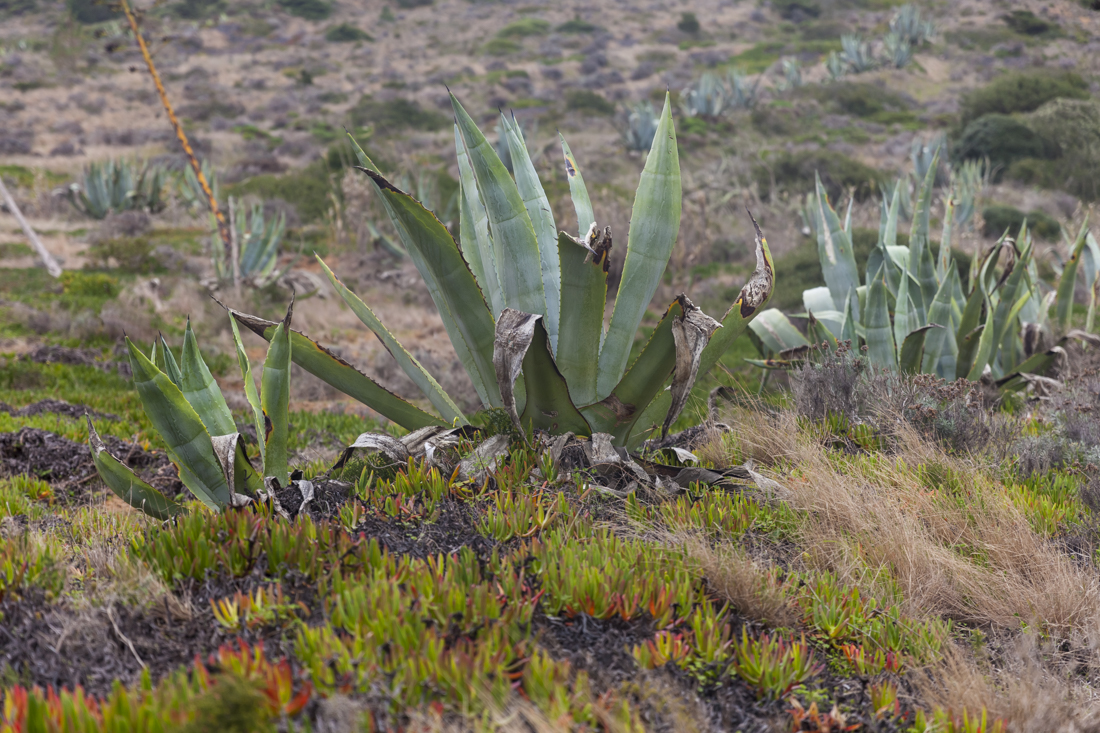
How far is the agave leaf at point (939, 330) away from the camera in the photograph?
523 centimetres

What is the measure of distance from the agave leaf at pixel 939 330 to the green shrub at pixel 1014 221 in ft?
41.6

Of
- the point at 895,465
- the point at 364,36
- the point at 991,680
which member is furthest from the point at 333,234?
the point at 364,36

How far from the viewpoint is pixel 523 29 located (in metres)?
53.5

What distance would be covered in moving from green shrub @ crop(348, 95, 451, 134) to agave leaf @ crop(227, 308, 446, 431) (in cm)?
3000

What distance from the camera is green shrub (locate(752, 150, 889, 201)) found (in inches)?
841

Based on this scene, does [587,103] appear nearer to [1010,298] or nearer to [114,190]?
[114,190]

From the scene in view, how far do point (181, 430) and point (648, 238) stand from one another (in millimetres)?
2240

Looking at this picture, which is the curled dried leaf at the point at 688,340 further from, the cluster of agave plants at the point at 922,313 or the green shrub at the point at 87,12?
the green shrub at the point at 87,12

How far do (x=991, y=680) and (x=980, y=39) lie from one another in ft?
172

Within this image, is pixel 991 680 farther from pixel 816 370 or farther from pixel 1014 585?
pixel 816 370

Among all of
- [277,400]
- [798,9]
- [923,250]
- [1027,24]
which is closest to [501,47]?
[798,9]

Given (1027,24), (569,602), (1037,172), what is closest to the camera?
(569,602)

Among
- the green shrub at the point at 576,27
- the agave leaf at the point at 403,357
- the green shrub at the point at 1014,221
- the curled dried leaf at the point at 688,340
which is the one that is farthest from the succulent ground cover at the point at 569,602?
the green shrub at the point at 576,27

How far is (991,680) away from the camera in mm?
2260
